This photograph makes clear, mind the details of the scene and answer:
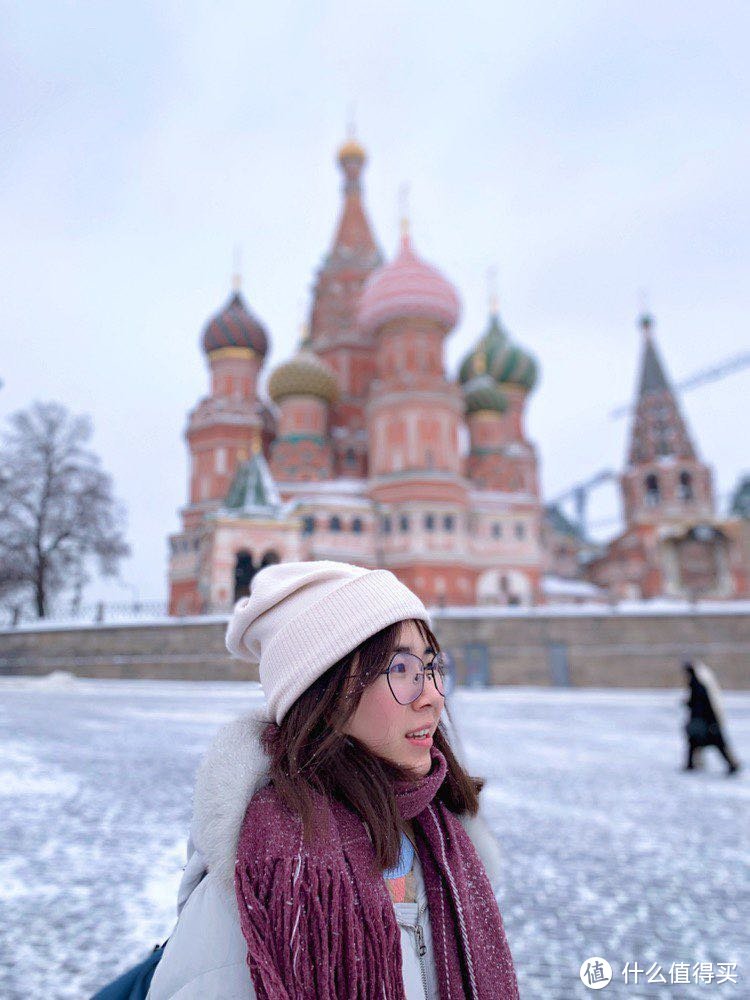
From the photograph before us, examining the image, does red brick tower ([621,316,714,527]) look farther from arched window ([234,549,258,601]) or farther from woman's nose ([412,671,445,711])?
woman's nose ([412,671,445,711])

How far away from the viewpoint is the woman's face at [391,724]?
140 centimetres

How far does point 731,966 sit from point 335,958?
273 centimetres

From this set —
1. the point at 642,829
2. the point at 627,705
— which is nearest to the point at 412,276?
the point at 627,705

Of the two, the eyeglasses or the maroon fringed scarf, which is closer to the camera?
the maroon fringed scarf

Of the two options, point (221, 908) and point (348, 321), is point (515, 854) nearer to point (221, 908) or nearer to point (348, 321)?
point (221, 908)

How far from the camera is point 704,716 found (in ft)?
25.2

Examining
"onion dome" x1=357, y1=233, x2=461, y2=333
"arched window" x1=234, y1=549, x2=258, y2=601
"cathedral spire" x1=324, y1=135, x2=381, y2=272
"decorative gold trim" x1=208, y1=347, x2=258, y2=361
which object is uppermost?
"cathedral spire" x1=324, y1=135, x2=381, y2=272

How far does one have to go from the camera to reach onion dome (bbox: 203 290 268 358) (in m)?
32.6

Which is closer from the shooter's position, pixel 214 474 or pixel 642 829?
pixel 642 829

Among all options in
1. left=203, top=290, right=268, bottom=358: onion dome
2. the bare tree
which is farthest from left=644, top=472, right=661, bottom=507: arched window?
the bare tree

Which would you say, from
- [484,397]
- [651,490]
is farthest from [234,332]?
[651,490]

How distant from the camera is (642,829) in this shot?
5.19 m

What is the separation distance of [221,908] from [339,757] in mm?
329

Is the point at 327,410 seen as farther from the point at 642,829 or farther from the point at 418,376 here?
the point at 642,829
